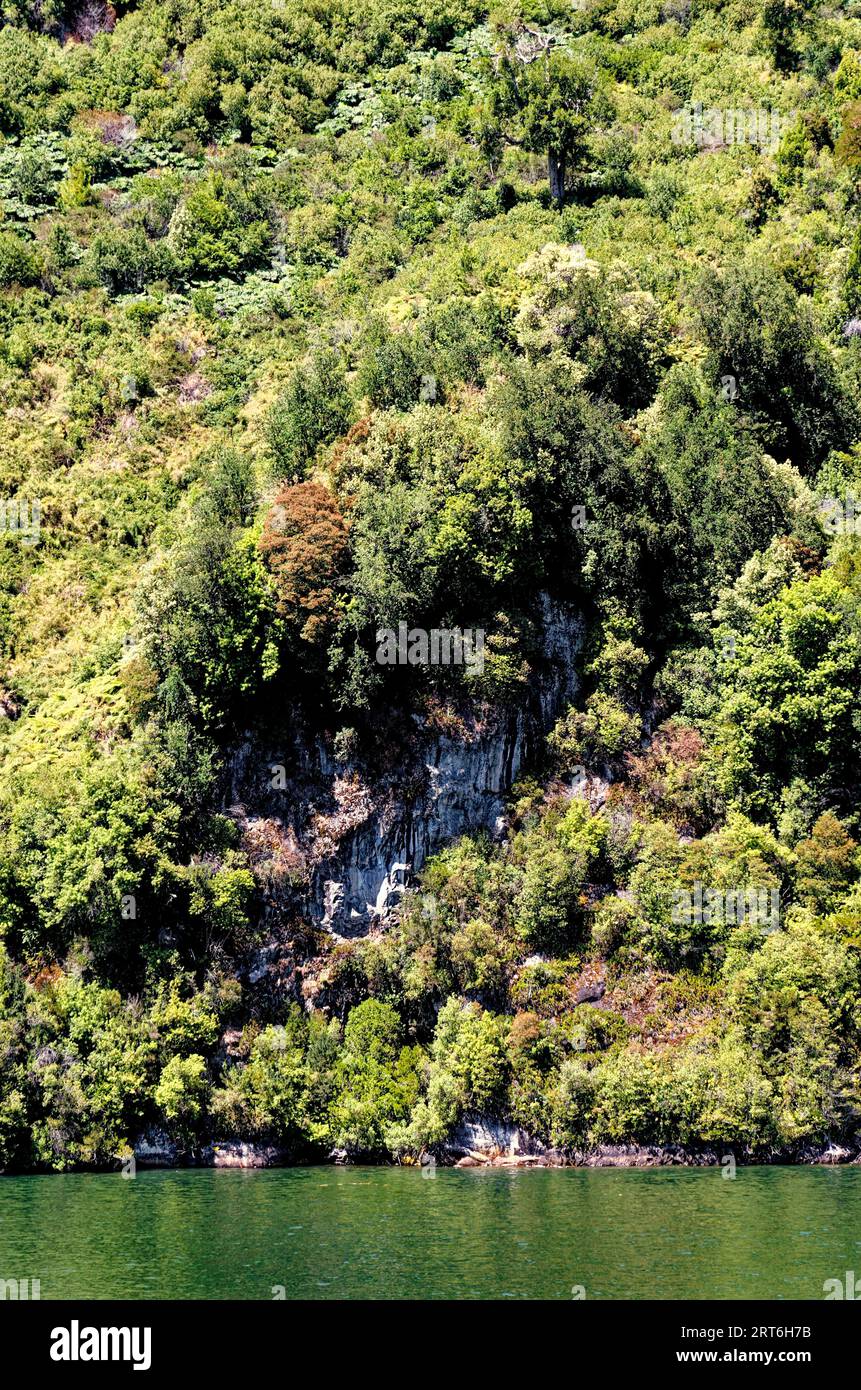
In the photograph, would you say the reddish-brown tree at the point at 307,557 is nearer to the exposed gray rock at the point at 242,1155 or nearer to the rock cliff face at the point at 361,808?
the rock cliff face at the point at 361,808

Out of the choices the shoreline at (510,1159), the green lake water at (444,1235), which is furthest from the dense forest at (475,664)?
the green lake water at (444,1235)

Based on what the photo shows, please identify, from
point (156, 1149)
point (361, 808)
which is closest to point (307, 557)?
point (361, 808)

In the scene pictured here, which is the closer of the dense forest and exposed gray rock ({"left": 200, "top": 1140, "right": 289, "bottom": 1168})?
the dense forest

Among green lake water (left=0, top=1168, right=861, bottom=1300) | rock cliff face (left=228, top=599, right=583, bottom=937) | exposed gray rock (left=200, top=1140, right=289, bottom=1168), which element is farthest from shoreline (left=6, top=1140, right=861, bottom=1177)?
rock cliff face (left=228, top=599, right=583, bottom=937)

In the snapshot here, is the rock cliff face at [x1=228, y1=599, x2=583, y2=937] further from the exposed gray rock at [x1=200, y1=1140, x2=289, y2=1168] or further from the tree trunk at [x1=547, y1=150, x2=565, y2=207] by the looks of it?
the tree trunk at [x1=547, y1=150, x2=565, y2=207]

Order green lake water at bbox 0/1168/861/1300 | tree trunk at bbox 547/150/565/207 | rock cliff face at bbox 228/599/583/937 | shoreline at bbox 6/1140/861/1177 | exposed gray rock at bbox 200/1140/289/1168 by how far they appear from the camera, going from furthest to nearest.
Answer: tree trunk at bbox 547/150/565/207 → rock cliff face at bbox 228/599/583/937 → exposed gray rock at bbox 200/1140/289/1168 → shoreline at bbox 6/1140/861/1177 → green lake water at bbox 0/1168/861/1300

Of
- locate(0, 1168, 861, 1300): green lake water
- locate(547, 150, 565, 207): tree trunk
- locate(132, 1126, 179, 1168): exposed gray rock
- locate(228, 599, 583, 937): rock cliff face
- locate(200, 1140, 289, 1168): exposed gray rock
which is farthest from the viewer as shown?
locate(547, 150, 565, 207): tree trunk

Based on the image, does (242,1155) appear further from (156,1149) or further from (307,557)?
(307,557)
